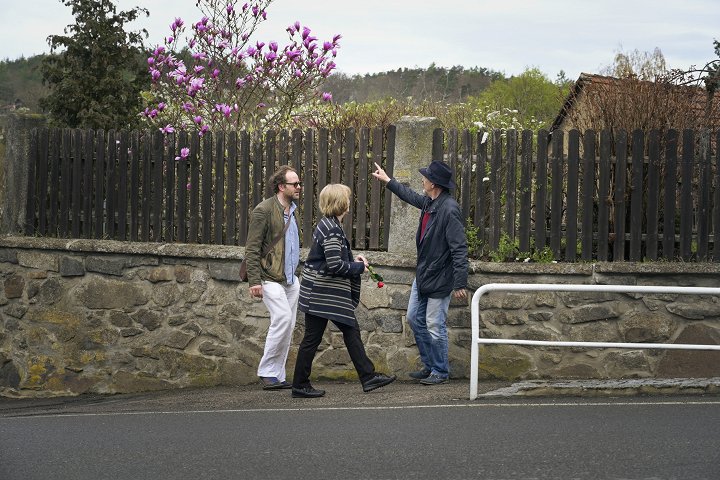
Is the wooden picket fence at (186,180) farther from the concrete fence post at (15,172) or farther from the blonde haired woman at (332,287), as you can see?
the blonde haired woman at (332,287)

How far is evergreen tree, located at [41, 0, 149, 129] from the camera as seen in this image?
16797 millimetres

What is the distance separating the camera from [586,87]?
1180cm

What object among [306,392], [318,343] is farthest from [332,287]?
[306,392]

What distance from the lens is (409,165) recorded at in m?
10.8

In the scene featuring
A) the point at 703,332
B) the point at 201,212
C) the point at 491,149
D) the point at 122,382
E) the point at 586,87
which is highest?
the point at 586,87

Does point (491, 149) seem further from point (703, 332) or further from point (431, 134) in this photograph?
point (703, 332)

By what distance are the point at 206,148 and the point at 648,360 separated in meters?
5.08

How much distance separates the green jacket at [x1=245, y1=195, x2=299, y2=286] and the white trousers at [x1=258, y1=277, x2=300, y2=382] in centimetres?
11

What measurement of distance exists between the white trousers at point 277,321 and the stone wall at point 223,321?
1034 millimetres

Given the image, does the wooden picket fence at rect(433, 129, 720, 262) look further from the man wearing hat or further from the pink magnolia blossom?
the pink magnolia blossom

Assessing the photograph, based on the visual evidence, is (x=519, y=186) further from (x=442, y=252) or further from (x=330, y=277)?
(x=330, y=277)

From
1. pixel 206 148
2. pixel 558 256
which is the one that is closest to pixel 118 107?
pixel 206 148

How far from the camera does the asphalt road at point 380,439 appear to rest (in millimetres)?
6230

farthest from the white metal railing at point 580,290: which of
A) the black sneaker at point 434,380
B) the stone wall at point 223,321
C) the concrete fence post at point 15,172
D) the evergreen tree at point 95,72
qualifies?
the evergreen tree at point 95,72
